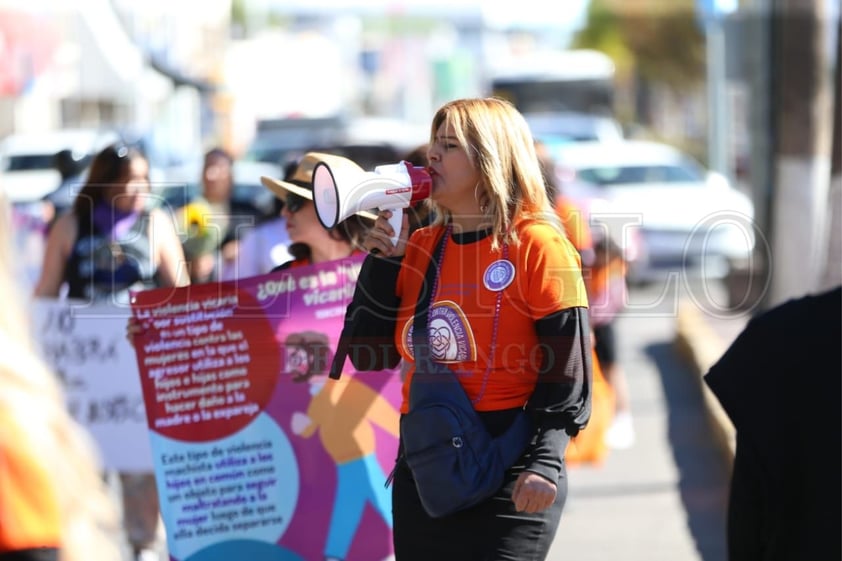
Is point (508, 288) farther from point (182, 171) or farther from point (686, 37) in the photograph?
point (686, 37)

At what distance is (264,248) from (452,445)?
8.28 feet

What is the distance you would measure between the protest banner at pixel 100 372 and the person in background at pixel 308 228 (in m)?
1.20

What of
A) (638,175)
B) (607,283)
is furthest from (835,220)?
(638,175)

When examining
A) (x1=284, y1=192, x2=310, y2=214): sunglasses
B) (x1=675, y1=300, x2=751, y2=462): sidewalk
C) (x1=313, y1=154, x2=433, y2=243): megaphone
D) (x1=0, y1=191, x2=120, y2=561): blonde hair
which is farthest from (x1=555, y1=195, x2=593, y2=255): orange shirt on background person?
(x1=0, y1=191, x2=120, y2=561): blonde hair

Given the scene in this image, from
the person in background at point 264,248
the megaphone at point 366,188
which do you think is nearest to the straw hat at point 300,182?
the person in background at point 264,248

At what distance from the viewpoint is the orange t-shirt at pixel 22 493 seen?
1.88 m

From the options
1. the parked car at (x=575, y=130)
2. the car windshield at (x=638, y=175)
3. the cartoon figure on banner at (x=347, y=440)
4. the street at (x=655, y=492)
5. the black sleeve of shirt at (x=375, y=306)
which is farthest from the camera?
the parked car at (x=575, y=130)

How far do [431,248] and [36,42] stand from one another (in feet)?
81.6

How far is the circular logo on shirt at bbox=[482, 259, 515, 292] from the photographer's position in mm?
3371

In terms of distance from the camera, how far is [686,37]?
45938mm

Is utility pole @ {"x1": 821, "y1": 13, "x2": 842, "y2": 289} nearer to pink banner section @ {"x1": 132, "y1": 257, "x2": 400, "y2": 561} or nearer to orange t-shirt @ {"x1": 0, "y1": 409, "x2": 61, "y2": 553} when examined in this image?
pink banner section @ {"x1": 132, "y1": 257, "x2": 400, "y2": 561}

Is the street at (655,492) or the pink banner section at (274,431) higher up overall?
the pink banner section at (274,431)

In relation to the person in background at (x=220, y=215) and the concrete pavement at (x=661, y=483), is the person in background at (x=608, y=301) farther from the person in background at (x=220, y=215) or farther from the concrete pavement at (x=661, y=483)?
the person in background at (x=220, y=215)

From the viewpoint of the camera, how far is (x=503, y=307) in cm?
337
